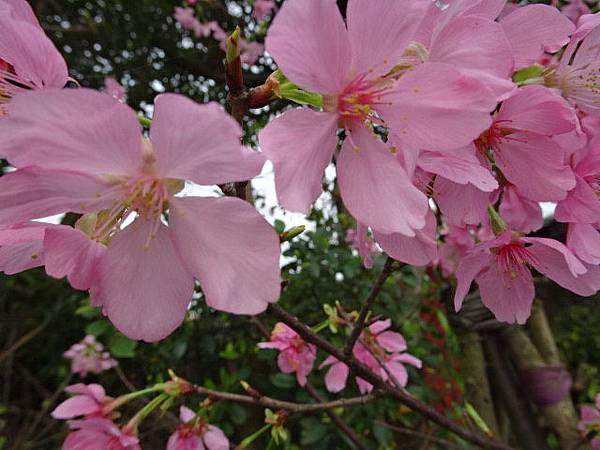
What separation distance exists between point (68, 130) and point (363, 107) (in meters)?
0.26

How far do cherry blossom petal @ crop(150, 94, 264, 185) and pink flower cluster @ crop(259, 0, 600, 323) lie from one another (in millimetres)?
26

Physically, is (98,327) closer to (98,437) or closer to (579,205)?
(98,437)

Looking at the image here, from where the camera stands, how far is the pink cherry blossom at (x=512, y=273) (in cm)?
59

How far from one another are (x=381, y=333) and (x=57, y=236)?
898 mm

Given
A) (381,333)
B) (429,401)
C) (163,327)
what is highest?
(163,327)

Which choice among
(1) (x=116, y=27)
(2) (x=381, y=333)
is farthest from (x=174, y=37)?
(2) (x=381, y=333)

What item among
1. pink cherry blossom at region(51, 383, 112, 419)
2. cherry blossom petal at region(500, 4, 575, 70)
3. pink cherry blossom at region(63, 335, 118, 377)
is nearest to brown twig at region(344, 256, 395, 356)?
cherry blossom petal at region(500, 4, 575, 70)

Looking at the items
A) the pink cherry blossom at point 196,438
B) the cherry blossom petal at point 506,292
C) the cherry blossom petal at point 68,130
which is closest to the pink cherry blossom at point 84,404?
the pink cherry blossom at point 196,438

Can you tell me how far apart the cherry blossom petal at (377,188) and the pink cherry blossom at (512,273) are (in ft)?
0.71

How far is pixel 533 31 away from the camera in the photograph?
51 centimetres

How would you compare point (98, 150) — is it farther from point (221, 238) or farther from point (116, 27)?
point (116, 27)

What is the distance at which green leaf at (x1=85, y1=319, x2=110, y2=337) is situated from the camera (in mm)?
1544

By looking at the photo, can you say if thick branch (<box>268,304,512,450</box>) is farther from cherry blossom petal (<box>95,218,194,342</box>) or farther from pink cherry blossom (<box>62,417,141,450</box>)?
pink cherry blossom (<box>62,417,141,450</box>)

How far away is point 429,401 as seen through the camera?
1.79 m
